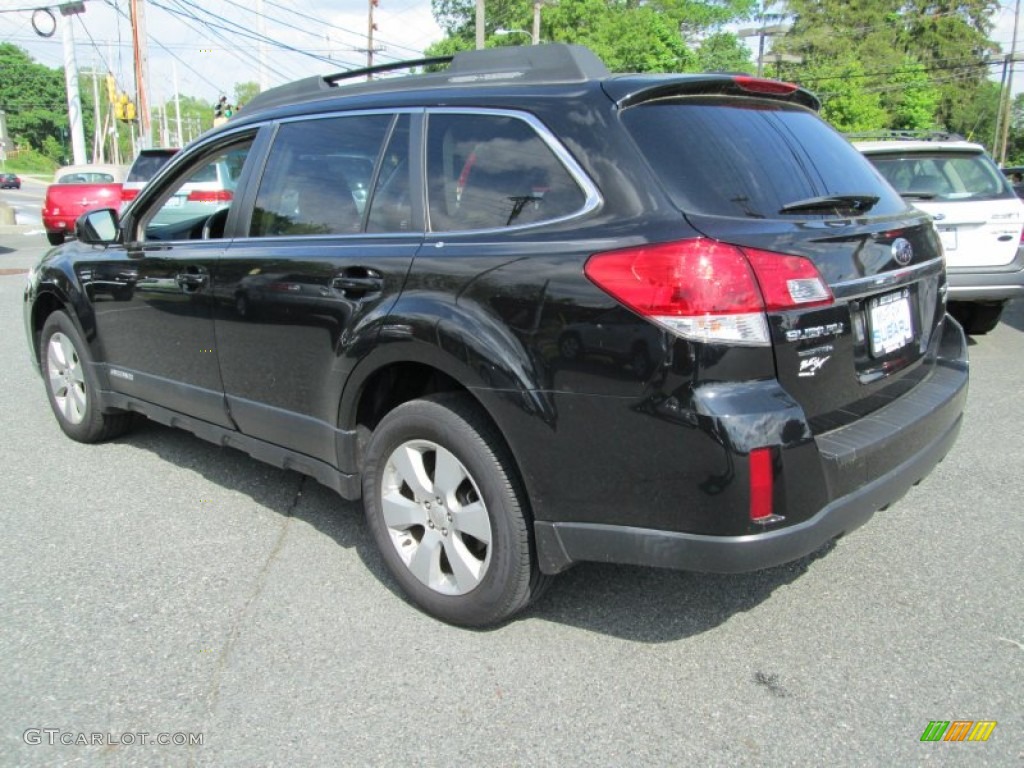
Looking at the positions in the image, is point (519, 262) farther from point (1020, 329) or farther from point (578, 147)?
point (1020, 329)

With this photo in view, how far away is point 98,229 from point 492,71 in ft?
8.42

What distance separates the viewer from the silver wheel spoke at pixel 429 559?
9.68ft

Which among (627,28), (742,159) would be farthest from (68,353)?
(627,28)

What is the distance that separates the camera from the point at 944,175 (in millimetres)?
7215

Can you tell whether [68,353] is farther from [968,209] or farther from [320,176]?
[968,209]

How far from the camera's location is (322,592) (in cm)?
322

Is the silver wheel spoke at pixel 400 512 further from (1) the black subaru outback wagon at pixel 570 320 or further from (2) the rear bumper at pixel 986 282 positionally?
(2) the rear bumper at pixel 986 282

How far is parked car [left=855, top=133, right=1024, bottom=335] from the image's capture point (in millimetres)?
6867

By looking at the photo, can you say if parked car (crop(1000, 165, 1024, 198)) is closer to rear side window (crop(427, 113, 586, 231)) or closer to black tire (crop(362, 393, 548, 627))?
rear side window (crop(427, 113, 586, 231))

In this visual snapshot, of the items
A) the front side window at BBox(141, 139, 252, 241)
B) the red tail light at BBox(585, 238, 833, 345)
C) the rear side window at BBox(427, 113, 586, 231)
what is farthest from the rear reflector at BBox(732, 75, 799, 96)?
the front side window at BBox(141, 139, 252, 241)

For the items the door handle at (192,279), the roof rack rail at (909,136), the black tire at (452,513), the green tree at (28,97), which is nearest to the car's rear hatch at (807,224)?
the black tire at (452,513)

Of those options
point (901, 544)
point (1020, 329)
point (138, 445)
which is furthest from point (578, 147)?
point (1020, 329)

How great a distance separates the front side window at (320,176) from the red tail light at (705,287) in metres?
1.16

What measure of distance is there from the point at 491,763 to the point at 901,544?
2.12 meters
